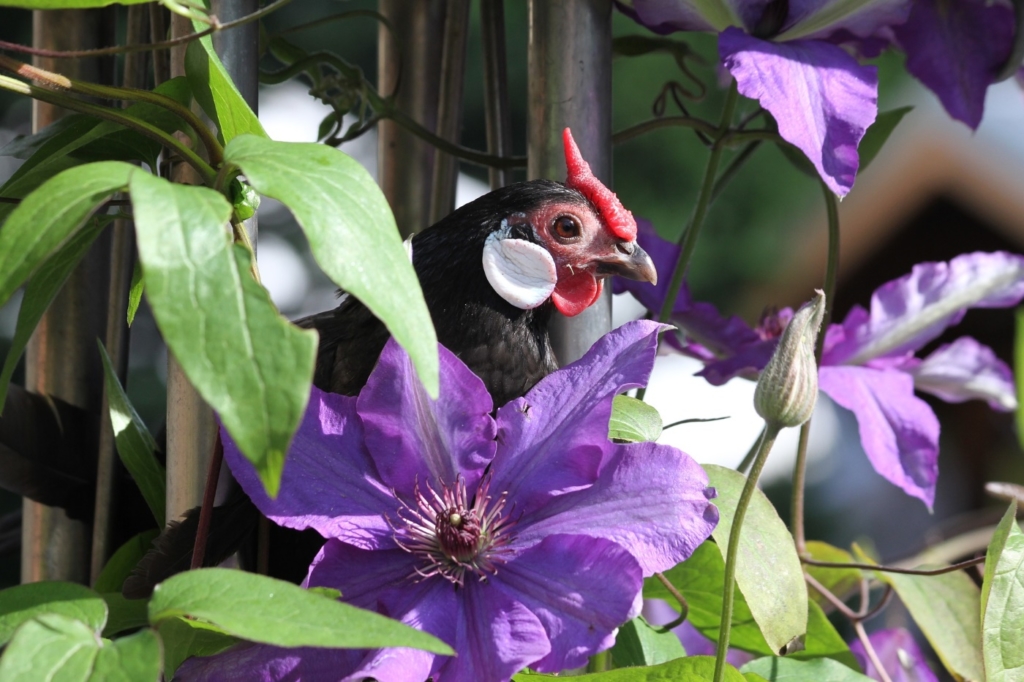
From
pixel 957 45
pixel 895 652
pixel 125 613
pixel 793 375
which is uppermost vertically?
pixel 957 45

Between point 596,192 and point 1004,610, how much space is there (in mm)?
226

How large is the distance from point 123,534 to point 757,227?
1.87 metres

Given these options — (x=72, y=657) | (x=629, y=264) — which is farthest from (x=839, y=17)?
(x=72, y=657)

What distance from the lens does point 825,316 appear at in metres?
0.46

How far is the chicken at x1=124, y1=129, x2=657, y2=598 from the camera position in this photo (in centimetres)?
44

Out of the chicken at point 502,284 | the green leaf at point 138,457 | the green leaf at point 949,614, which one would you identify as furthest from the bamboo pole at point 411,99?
the green leaf at point 949,614

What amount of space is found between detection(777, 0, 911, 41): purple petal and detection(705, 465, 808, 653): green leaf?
0.17m

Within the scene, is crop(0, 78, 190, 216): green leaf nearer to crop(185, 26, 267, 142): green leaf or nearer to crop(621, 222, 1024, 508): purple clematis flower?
crop(185, 26, 267, 142): green leaf

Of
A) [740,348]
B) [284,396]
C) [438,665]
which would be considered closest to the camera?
[284,396]

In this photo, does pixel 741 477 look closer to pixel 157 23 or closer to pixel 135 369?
pixel 157 23

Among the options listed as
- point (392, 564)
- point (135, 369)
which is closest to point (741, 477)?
point (392, 564)

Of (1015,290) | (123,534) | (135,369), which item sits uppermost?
(1015,290)

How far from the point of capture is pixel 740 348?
0.53 m

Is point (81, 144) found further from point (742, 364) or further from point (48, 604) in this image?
point (742, 364)
